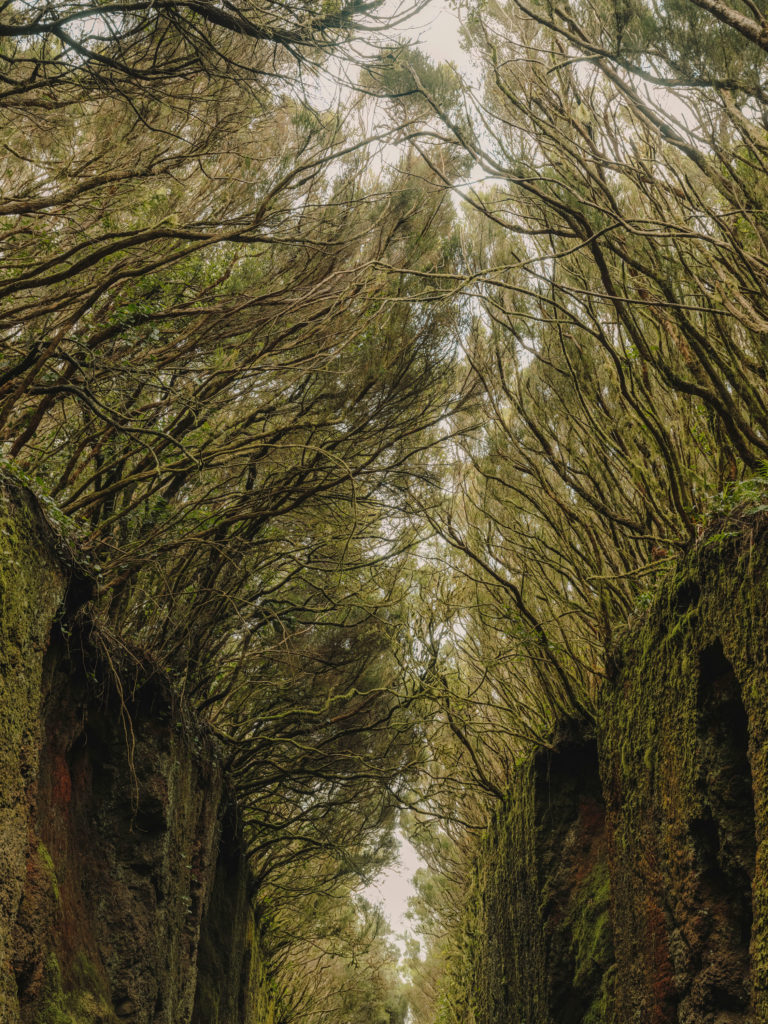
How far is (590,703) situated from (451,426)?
275 centimetres

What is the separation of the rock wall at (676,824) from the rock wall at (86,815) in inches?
122

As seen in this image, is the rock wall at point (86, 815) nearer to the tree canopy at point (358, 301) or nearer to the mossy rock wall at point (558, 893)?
the tree canopy at point (358, 301)

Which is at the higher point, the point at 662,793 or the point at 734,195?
the point at 734,195

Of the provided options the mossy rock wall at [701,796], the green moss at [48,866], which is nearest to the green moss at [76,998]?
the green moss at [48,866]

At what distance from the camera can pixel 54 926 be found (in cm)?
493

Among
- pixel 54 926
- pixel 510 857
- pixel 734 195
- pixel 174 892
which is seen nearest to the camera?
pixel 734 195

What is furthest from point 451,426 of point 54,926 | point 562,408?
point 54,926

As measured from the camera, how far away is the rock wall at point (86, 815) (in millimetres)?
3697

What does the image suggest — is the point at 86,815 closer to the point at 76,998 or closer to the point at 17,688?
the point at 76,998

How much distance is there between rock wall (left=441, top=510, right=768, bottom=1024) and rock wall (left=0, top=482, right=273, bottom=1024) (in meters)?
3.10

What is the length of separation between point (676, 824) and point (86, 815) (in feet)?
12.3

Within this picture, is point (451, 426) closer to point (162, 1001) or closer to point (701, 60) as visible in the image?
point (701, 60)

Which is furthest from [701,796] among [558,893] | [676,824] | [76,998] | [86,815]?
[558,893]

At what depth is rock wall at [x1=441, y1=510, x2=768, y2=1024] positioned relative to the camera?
3.91 metres
